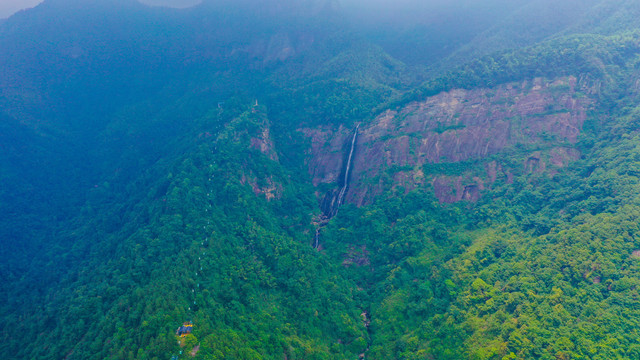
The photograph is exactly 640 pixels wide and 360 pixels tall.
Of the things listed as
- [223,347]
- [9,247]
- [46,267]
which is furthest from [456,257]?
[9,247]

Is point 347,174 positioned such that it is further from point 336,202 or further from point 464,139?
point 464,139

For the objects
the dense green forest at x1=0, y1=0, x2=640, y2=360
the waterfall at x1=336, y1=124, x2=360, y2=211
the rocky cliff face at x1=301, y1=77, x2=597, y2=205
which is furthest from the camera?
the waterfall at x1=336, y1=124, x2=360, y2=211

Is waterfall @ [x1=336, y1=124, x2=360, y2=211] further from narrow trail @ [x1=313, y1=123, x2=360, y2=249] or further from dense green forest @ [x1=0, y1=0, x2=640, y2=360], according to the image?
dense green forest @ [x1=0, y1=0, x2=640, y2=360]

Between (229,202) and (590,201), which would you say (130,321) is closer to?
(229,202)

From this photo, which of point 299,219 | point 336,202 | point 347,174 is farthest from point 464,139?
point 299,219

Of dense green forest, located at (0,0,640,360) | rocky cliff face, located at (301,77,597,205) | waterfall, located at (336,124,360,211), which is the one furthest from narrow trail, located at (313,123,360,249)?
rocky cliff face, located at (301,77,597,205)

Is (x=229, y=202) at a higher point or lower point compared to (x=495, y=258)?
higher

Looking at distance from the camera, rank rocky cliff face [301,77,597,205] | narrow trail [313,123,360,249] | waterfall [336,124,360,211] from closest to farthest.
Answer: rocky cliff face [301,77,597,205], narrow trail [313,123,360,249], waterfall [336,124,360,211]
